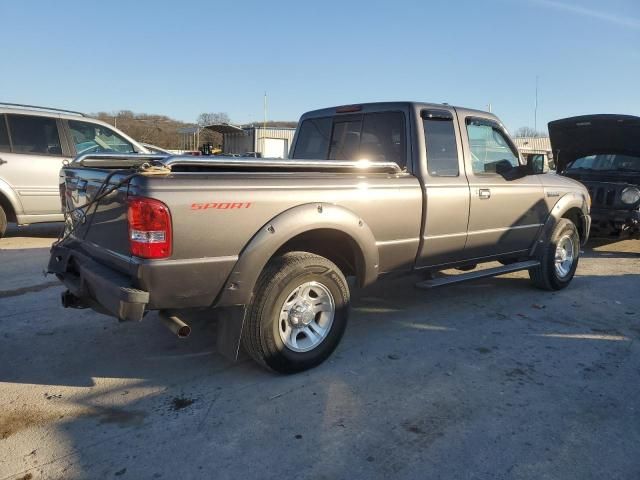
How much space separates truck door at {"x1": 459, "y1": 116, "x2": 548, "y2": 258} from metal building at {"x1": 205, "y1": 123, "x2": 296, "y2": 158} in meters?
24.2

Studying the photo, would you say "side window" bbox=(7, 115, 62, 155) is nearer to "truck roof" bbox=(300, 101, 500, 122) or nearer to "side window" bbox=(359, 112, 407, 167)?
"truck roof" bbox=(300, 101, 500, 122)

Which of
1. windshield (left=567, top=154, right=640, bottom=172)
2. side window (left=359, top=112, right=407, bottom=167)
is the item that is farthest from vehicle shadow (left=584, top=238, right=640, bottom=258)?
side window (left=359, top=112, right=407, bottom=167)

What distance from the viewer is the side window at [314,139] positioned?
5270mm

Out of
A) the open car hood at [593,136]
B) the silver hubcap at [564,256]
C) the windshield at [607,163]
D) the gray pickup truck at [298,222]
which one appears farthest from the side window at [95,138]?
the windshield at [607,163]

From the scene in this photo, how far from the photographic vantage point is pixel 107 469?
2.57 m

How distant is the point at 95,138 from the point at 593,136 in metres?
8.74

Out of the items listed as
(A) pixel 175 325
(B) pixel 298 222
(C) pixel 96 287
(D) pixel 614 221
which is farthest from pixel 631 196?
(C) pixel 96 287

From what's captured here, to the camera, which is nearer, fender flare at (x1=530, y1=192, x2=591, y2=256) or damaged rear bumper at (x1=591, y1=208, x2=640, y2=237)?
fender flare at (x1=530, y1=192, x2=591, y2=256)

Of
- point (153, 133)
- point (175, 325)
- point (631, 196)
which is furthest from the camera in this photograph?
point (153, 133)

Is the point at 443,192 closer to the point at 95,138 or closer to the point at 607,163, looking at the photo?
the point at 95,138

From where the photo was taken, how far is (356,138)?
4.96 meters

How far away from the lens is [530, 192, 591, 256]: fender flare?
5809mm

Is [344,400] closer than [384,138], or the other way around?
[344,400]

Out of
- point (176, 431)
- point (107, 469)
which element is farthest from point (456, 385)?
point (107, 469)
